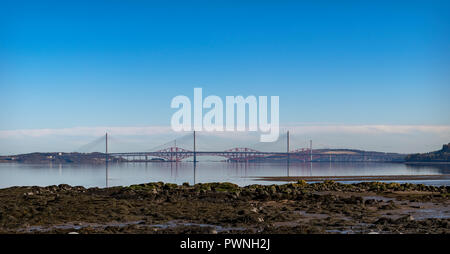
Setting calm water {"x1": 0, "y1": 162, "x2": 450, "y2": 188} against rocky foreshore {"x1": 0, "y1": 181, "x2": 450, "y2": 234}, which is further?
calm water {"x1": 0, "y1": 162, "x2": 450, "y2": 188}

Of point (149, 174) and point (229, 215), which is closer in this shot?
point (229, 215)

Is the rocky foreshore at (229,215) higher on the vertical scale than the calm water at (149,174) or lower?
higher

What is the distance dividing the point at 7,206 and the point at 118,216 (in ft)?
13.6

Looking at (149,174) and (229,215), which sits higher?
(229,215)

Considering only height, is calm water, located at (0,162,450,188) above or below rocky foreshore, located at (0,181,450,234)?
below

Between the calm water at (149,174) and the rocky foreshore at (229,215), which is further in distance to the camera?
the calm water at (149,174)
